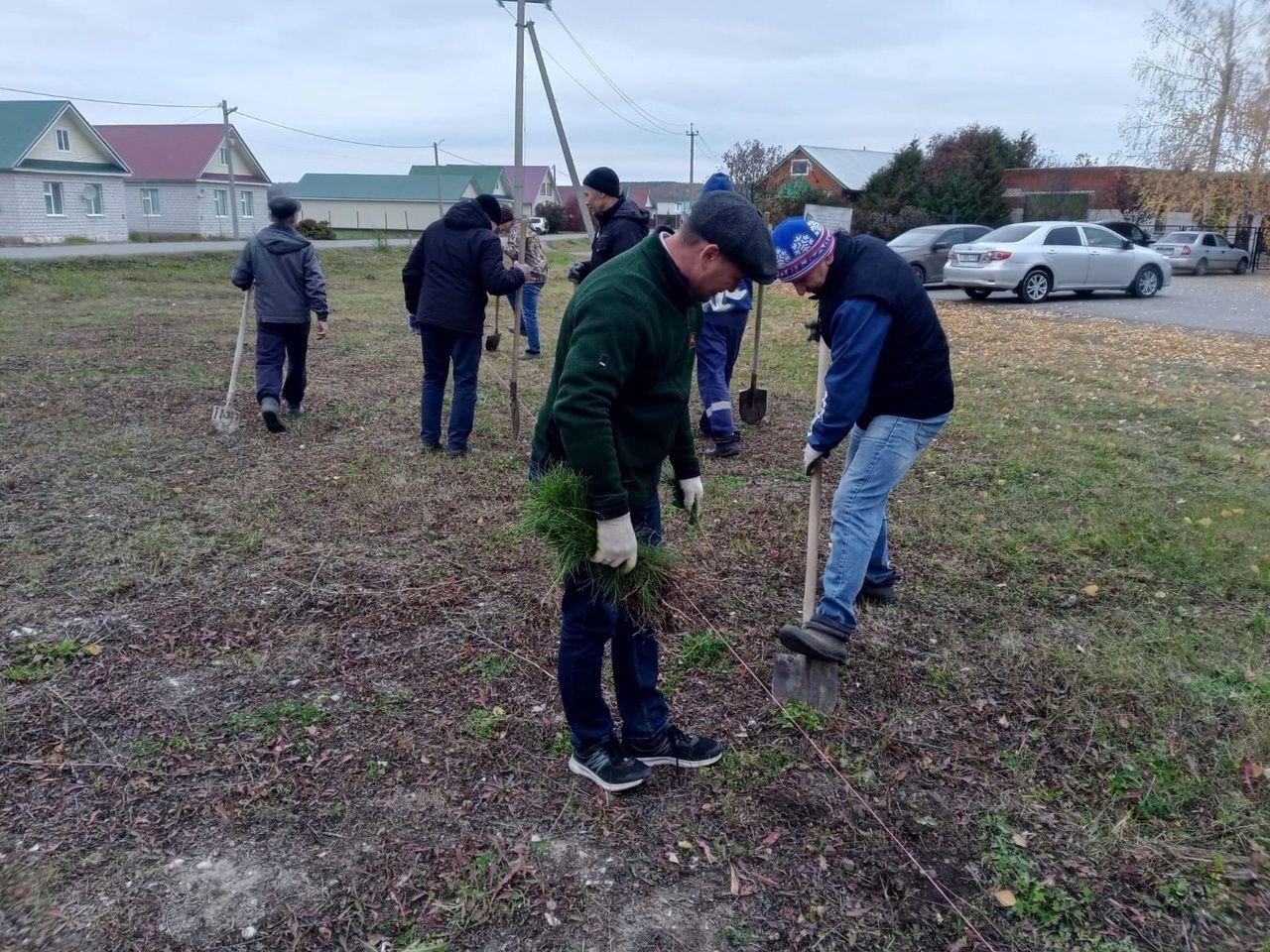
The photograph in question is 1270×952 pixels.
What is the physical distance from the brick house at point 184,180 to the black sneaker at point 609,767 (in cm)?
4958

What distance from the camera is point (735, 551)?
202 inches

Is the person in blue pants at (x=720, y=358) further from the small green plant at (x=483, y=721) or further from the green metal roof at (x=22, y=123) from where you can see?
the green metal roof at (x=22, y=123)

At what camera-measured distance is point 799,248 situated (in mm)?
3422

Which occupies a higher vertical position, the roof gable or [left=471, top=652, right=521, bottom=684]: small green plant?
the roof gable

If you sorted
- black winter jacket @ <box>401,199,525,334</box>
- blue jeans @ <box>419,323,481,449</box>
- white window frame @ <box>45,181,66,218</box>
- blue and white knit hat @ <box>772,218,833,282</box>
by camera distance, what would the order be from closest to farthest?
blue and white knit hat @ <box>772,218,833,282</box> < black winter jacket @ <box>401,199,525,334</box> < blue jeans @ <box>419,323,481,449</box> < white window frame @ <box>45,181,66,218</box>

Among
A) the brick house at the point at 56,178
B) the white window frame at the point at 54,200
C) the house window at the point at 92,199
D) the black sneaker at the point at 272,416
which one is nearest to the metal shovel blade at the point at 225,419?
the black sneaker at the point at 272,416

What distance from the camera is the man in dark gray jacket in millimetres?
7336

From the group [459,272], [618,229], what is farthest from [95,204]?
[618,229]

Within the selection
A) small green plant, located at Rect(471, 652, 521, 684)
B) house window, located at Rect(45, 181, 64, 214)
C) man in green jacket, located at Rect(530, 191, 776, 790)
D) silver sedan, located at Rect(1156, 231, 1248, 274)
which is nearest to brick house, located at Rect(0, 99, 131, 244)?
house window, located at Rect(45, 181, 64, 214)

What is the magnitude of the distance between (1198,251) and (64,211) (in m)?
40.9

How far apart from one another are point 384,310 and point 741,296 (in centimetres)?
1151

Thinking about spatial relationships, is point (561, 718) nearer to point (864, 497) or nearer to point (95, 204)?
point (864, 497)

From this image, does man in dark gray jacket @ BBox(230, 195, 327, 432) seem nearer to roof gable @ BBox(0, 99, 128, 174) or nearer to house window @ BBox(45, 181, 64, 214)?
roof gable @ BBox(0, 99, 128, 174)

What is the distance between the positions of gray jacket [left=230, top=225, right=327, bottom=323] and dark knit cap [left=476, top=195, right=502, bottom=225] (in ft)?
4.73
